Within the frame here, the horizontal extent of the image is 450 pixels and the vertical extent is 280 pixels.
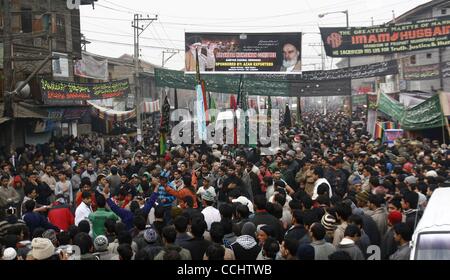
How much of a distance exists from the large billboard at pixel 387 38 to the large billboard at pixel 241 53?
2474mm

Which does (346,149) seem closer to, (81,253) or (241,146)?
(241,146)

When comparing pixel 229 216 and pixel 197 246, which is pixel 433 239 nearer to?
pixel 197 246

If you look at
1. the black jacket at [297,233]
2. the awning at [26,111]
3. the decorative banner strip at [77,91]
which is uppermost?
the decorative banner strip at [77,91]

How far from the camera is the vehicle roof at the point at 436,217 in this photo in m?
5.02

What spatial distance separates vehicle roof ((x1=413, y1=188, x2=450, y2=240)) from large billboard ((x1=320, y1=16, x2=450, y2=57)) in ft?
85.1

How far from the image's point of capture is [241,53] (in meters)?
32.7

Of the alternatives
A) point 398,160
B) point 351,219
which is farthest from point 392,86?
A: point 351,219

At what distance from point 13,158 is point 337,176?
974 centimetres

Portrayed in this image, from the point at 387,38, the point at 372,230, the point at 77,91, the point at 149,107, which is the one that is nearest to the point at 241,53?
the point at 387,38

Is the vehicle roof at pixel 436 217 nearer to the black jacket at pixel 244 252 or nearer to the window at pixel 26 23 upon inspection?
the black jacket at pixel 244 252

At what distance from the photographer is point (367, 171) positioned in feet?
35.6

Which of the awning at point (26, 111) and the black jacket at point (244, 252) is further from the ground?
the awning at point (26, 111)

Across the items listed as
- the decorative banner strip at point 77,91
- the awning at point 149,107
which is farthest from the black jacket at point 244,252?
the awning at point 149,107

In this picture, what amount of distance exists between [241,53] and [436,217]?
2797 centimetres
